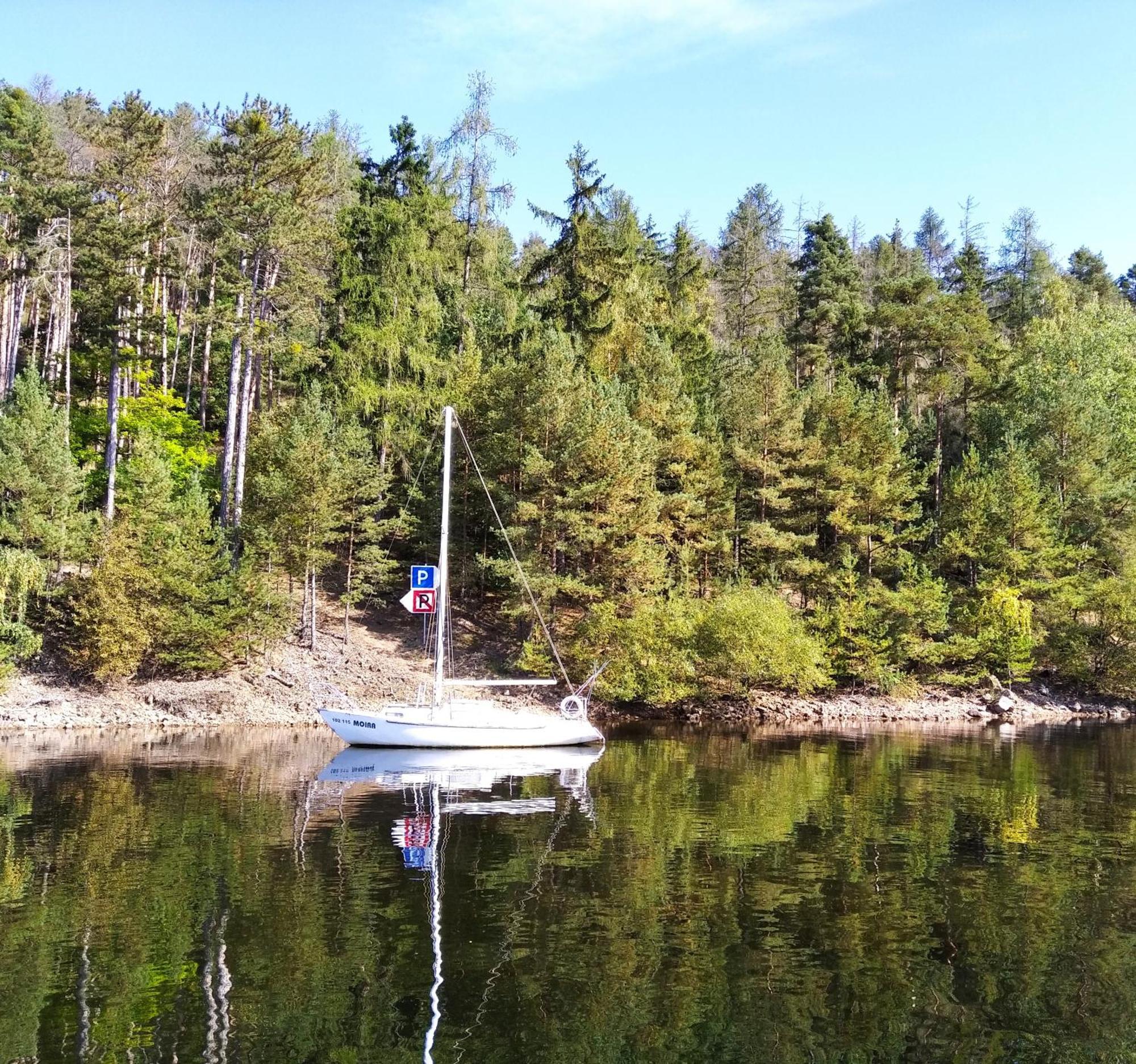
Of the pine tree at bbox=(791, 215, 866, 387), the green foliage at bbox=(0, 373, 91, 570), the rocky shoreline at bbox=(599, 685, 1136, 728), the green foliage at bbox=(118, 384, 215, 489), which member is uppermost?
the pine tree at bbox=(791, 215, 866, 387)

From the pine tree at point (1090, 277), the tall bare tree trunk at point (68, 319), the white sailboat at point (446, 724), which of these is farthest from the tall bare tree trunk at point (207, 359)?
the pine tree at point (1090, 277)

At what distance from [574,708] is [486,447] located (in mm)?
13468

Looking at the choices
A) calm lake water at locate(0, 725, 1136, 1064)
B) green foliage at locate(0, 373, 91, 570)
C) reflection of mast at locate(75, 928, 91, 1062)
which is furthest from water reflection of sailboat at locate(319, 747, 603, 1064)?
green foliage at locate(0, 373, 91, 570)

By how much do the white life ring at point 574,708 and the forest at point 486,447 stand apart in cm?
196

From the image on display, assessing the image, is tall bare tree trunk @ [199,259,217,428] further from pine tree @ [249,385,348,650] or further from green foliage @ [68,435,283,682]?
green foliage @ [68,435,283,682]

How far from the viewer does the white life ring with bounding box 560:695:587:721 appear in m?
34.2

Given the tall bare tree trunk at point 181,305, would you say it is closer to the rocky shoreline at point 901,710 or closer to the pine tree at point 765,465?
the pine tree at point 765,465

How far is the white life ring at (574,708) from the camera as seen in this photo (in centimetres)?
Answer: 3419

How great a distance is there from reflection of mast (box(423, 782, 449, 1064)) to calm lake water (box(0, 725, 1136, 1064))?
0.07 metres

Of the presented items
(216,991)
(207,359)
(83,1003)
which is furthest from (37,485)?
(216,991)

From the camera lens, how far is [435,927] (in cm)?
1345

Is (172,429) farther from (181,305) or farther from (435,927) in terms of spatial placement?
(435,927)

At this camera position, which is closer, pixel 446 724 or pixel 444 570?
pixel 446 724

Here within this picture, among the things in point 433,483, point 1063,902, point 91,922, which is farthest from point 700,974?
point 433,483
